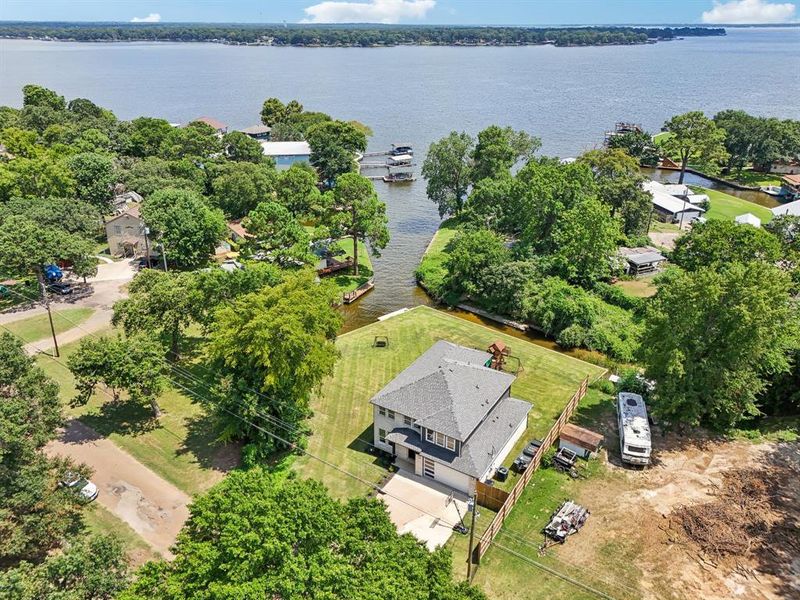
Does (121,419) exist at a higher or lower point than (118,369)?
lower

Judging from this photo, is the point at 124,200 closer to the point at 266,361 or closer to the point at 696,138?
the point at 266,361

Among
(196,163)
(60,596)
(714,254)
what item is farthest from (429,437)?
(196,163)

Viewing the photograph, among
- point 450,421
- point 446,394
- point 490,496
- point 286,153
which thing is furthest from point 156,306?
point 286,153

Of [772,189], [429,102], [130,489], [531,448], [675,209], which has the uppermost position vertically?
[429,102]

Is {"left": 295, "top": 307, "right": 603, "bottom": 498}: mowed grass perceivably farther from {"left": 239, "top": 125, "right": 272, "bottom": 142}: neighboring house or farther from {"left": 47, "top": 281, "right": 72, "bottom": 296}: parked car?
{"left": 239, "top": 125, "right": 272, "bottom": 142}: neighboring house

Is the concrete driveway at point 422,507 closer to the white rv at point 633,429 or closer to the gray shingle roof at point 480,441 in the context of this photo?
the gray shingle roof at point 480,441

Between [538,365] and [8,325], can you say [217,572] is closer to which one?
[538,365]

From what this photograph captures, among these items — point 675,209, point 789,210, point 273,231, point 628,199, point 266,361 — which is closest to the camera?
point 266,361
